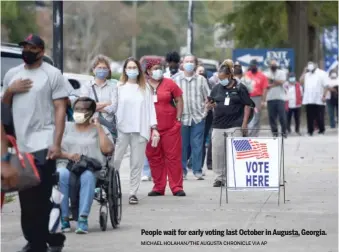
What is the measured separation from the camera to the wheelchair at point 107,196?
1132cm

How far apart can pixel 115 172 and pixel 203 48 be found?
332 feet

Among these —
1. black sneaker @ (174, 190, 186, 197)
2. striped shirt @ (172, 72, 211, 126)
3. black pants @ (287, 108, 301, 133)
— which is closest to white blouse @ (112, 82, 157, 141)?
black sneaker @ (174, 190, 186, 197)

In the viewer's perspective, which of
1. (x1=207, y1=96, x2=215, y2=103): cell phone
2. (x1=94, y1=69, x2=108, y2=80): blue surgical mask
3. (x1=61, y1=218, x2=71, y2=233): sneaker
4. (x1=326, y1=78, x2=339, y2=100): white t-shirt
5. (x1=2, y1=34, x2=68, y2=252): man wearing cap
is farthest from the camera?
(x1=326, y1=78, x2=339, y2=100): white t-shirt

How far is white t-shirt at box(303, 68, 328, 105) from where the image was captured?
95.0 ft

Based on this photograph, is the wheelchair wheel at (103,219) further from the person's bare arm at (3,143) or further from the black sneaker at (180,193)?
the black sneaker at (180,193)

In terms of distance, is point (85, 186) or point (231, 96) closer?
point (85, 186)

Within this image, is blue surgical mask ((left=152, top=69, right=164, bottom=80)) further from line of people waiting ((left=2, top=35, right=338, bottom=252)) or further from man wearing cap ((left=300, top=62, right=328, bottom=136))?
man wearing cap ((left=300, top=62, right=328, bottom=136))

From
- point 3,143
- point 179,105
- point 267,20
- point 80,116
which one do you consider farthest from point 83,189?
point 267,20

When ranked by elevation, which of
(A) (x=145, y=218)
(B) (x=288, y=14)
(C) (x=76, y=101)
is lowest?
(A) (x=145, y=218)

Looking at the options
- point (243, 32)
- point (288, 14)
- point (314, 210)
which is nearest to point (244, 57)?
point (288, 14)

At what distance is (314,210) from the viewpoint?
13070 mm

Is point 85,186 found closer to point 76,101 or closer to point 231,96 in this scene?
point 76,101

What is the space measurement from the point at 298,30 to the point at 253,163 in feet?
83.6

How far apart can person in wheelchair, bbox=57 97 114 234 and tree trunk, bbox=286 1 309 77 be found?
1071 inches
